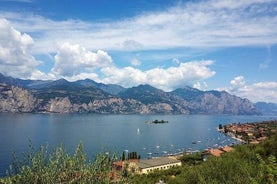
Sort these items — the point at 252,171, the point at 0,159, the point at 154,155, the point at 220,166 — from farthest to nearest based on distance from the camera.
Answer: the point at 154,155 < the point at 0,159 < the point at 220,166 < the point at 252,171

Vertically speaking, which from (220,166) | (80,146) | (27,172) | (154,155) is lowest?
(154,155)

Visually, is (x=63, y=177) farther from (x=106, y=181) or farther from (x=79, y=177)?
(x=106, y=181)

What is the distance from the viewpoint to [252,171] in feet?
91.1

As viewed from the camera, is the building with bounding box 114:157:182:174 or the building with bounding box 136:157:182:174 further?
the building with bounding box 136:157:182:174

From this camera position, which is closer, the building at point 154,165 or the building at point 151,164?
the building at point 151,164

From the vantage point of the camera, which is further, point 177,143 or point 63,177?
point 177,143

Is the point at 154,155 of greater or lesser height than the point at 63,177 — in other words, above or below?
below

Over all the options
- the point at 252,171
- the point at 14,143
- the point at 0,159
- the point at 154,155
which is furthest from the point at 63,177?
the point at 14,143

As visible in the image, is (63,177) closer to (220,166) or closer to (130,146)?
(220,166)

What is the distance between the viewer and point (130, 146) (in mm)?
136375

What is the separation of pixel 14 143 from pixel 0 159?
32.5 metres

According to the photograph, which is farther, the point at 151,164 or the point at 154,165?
the point at 151,164

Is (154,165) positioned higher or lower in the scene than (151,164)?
lower

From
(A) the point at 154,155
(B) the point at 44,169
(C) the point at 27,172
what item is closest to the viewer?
(C) the point at 27,172
